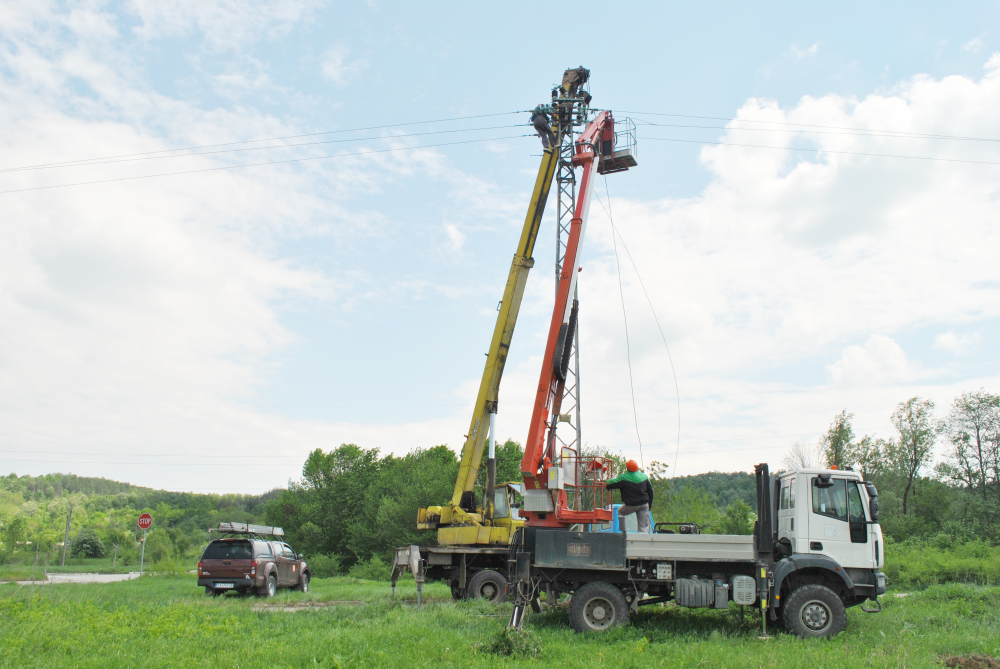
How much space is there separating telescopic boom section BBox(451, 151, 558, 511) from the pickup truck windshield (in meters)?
5.23

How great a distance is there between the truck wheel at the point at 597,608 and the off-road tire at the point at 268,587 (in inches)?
354

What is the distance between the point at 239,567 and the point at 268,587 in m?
0.94

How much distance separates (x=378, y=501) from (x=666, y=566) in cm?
4112

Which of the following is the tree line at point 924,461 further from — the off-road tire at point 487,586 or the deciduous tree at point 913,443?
the off-road tire at point 487,586

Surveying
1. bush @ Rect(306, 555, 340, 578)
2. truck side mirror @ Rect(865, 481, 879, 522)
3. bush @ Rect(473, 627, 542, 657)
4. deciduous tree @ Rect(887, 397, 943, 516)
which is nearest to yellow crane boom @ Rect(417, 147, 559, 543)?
bush @ Rect(473, 627, 542, 657)

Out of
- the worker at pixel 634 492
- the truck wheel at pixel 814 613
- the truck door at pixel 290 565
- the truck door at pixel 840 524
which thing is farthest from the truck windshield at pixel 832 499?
the truck door at pixel 290 565

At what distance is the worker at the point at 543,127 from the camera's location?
16.7m

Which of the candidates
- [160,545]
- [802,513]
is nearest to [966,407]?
[802,513]

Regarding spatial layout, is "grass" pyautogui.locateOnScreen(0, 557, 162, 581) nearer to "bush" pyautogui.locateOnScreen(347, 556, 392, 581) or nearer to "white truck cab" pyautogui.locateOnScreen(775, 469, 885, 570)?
"bush" pyautogui.locateOnScreen(347, 556, 392, 581)

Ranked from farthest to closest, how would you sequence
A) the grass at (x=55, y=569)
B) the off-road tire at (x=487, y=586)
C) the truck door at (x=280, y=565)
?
the grass at (x=55, y=569) < the truck door at (x=280, y=565) < the off-road tire at (x=487, y=586)

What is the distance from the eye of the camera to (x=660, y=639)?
9977 mm

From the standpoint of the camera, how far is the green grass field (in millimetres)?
7852

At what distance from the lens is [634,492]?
1202 centimetres

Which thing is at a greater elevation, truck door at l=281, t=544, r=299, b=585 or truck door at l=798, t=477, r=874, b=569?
truck door at l=798, t=477, r=874, b=569
